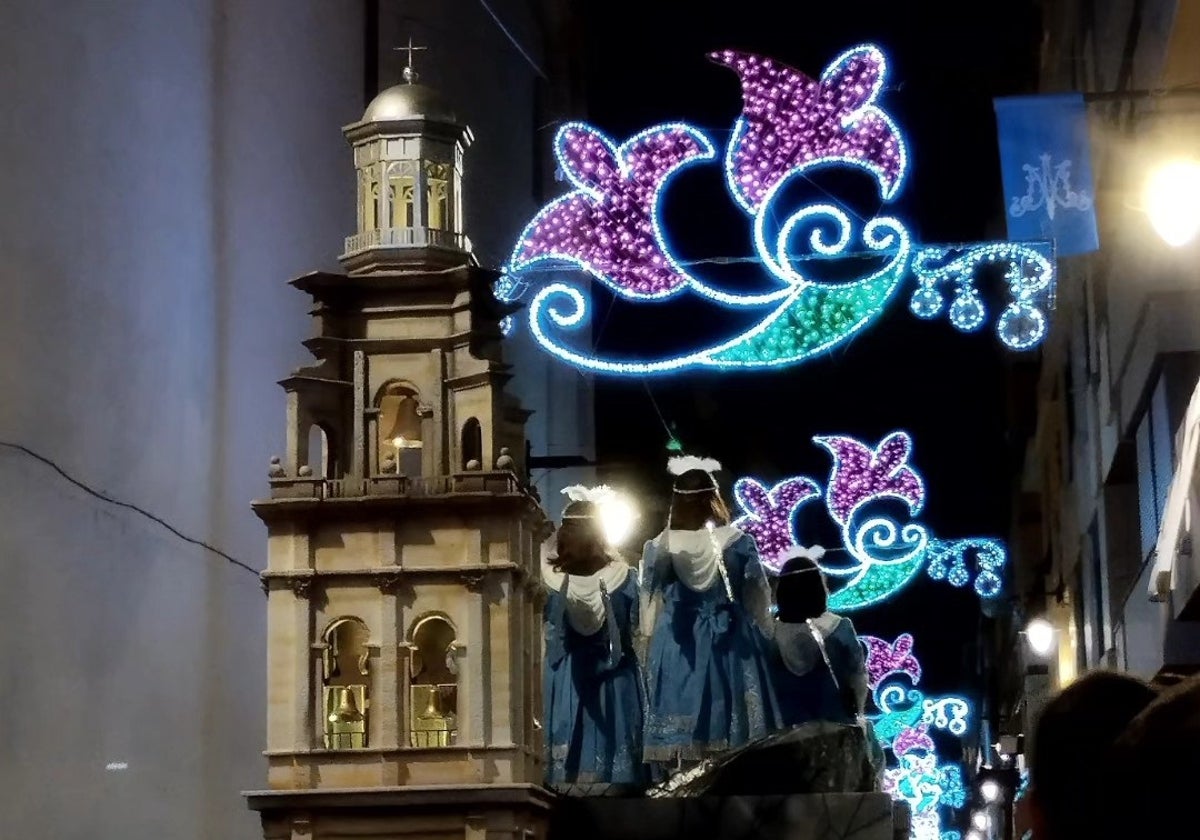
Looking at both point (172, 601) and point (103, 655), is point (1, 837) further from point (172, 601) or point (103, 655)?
point (172, 601)

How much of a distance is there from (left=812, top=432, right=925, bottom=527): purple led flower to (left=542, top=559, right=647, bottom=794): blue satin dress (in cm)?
1018

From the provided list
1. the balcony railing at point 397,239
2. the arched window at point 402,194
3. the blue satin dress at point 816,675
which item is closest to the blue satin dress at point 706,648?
the blue satin dress at point 816,675

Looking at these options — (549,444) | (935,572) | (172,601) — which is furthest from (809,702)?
(549,444)

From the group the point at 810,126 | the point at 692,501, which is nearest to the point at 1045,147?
the point at 810,126

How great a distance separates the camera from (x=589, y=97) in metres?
34.3

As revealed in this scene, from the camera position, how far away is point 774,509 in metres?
23.1

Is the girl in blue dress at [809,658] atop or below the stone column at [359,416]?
below

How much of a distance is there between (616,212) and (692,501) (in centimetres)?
398

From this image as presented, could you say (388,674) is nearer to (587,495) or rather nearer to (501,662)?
(501,662)

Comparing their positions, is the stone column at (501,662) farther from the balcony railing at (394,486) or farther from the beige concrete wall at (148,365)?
the beige concrete wall at (148,365)

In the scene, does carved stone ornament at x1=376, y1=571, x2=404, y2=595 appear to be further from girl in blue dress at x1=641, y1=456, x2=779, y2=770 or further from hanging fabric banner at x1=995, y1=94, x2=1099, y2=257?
hanging fabric banner at x1=995, y1=94, x2=1099, y2=257

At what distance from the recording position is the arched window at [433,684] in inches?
482

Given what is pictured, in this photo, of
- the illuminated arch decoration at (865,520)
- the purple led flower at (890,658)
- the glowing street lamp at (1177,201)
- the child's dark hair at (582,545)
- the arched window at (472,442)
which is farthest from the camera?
the purple led flower at (890,658)

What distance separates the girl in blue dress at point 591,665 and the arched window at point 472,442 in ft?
2.31
